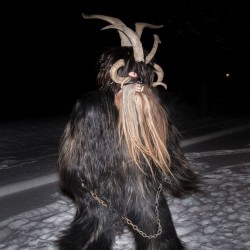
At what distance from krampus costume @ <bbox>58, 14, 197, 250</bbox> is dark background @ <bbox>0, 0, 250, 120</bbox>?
12.9m

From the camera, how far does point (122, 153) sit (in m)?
2.54

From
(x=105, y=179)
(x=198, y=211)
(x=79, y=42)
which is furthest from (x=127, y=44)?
(x=79, y=42)

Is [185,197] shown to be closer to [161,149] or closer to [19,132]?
[161,149]

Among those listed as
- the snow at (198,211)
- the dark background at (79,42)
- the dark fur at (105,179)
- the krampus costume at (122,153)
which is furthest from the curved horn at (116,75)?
the dark background at (79,42)

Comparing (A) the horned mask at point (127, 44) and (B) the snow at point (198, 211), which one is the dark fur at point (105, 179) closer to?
(A) the horned mask at point (127, 44)

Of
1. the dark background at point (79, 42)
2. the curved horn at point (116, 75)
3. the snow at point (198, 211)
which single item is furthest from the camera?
the dark background at point (79, 42)

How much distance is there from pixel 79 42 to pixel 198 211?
53.3ft

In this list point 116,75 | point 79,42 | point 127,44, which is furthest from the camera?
point 79,42

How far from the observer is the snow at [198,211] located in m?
4.30

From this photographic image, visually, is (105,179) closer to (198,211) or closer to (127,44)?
(127,44)

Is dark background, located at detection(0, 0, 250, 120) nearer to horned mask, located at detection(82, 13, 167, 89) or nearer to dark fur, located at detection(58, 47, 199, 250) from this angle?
horned mask, located at detection(82, 13, 167, 89)

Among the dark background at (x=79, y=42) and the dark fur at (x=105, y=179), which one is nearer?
the dark fur at (x=105, y=179)

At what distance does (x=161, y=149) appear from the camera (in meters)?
2.53

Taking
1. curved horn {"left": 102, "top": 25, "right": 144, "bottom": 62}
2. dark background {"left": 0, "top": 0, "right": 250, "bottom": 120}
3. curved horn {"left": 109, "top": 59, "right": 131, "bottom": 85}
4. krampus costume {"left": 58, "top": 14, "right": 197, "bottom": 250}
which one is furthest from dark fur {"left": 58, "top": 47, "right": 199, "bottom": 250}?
dark background {"left": 0, "top": 0, "right": 250, "bottom": 120}
